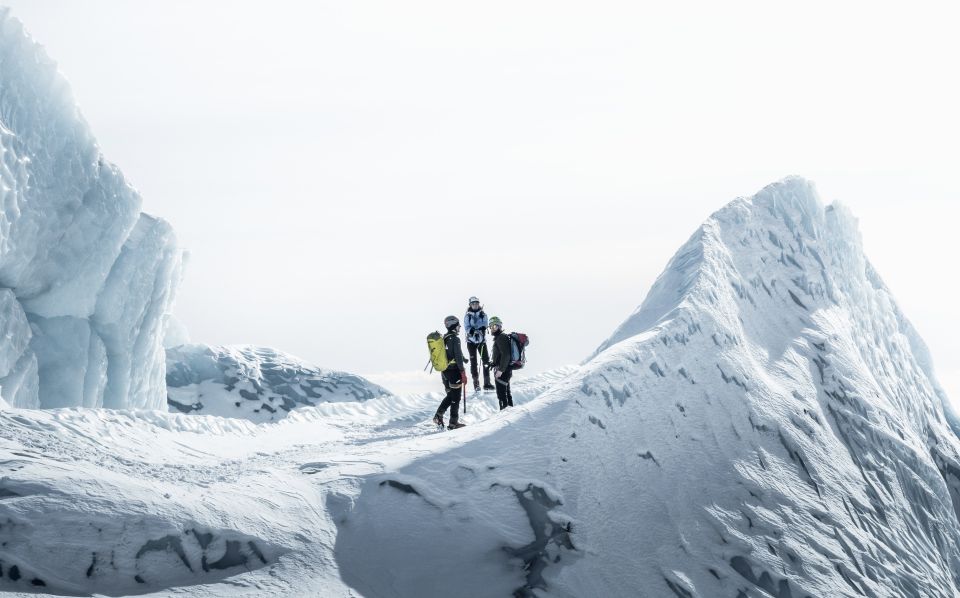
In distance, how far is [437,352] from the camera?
14.6 m

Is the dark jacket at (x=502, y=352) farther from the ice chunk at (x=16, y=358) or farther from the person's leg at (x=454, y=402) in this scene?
the ice chunk at (x=16, y=358)

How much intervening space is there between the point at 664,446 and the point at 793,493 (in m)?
2.04

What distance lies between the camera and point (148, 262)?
23.2m

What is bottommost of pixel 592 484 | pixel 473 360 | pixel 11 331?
pixel 592 484

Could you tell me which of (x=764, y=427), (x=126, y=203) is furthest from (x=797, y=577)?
(x=126, y=203)

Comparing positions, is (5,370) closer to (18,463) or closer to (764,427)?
(18,463)

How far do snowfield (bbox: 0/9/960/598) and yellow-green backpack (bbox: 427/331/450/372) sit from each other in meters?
1.47

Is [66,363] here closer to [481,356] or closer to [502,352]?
→ [481,356]

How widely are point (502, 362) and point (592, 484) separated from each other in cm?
465

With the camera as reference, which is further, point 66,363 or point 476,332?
point 66,363

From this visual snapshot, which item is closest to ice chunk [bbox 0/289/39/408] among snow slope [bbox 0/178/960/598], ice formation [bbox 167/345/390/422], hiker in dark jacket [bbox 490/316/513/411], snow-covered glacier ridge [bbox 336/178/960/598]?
snow slope [bbox 0/178/960/598]

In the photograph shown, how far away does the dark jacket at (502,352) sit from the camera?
1584 centimetres

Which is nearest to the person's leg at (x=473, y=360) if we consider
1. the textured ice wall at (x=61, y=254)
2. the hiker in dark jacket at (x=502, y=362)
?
the hiker in dark jacket at (x=502, y=362)

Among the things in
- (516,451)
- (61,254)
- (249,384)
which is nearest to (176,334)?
(249,384)
